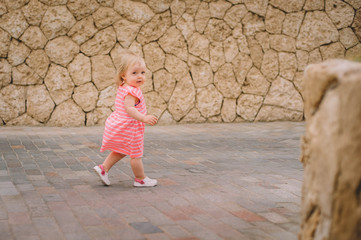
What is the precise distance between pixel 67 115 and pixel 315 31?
4599mm

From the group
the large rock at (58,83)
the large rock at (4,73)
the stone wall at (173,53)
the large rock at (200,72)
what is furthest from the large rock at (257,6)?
the large rock at (4,73)

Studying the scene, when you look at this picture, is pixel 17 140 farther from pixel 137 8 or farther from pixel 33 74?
pixel 137 8

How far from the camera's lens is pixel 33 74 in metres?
6.92

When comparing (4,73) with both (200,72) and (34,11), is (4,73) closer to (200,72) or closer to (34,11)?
(34,11)

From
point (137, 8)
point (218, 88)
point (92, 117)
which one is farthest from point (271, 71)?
point (92, 117)

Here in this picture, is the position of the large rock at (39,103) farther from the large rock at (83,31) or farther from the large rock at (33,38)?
the large rock at (83,31)

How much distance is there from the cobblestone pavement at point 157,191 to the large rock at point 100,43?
1.57m

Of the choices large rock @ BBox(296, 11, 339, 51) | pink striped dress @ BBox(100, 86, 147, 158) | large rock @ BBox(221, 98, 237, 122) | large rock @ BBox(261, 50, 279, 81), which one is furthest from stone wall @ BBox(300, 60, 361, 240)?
large rock @ BBox(296, 11, 339, 51)

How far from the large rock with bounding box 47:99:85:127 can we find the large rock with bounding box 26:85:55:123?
0.10m

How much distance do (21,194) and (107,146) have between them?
80cm

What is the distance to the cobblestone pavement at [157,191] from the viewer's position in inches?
111

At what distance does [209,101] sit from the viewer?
781cm

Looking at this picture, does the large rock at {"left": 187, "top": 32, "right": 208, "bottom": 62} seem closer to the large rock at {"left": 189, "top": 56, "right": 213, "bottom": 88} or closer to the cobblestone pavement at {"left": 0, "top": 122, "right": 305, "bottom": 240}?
the large rock at {"left": 189, "top": 56, "right": 213, "bottom": 88}

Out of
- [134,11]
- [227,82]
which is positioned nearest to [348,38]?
[227,82]
